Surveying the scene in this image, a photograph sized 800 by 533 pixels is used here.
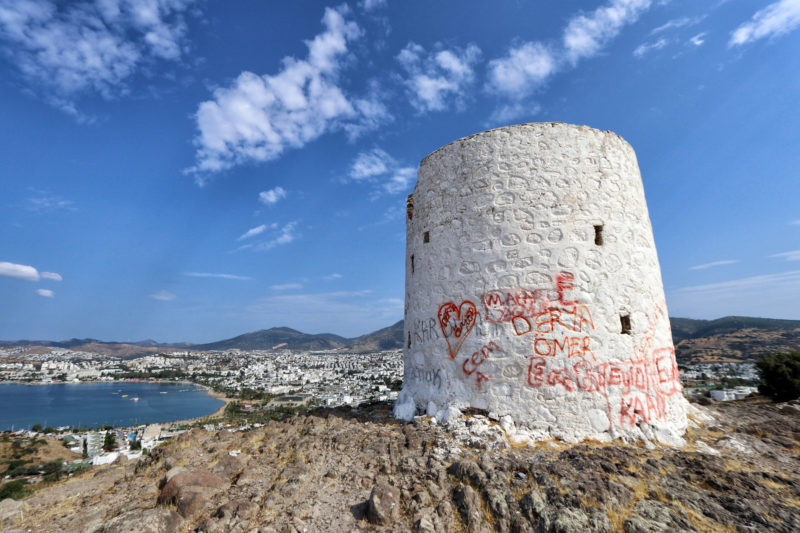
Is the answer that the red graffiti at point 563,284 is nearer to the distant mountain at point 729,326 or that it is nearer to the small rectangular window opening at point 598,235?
the small rectangular window opening at point 598,235

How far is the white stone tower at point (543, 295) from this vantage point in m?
6.80

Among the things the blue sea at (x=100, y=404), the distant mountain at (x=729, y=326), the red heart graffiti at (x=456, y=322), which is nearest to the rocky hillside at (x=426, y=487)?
the red heart graffiti at (x=456, y=322)

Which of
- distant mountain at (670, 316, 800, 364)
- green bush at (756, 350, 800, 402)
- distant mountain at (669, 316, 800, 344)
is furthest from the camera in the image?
distant mountain at (669, 316, 800, 344)

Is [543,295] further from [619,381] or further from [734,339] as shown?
[734,339]

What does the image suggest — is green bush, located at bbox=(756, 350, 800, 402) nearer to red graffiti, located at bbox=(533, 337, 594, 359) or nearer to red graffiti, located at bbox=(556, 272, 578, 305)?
red graffiti, located at bbox=(533, 337, 594, 359)

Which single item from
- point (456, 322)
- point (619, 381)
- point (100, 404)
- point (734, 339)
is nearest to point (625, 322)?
point (619, 381)

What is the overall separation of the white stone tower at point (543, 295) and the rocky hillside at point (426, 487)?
26.6 inches

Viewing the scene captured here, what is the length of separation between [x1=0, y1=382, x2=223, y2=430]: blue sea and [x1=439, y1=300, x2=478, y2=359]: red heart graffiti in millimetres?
79883

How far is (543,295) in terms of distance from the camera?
7.11 m

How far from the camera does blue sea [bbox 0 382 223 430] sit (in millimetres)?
71688

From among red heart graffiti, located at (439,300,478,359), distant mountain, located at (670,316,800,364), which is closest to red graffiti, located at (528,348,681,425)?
red heart graffiti, located at (439,300,478,359)

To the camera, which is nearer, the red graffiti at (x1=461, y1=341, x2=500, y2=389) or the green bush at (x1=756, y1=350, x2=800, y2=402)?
the red graffiti at (x1=461, y1=341, x2=500, y2=389)

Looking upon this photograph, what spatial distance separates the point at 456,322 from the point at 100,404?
120956 millimetres

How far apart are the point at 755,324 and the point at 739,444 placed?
11098 centimetres
